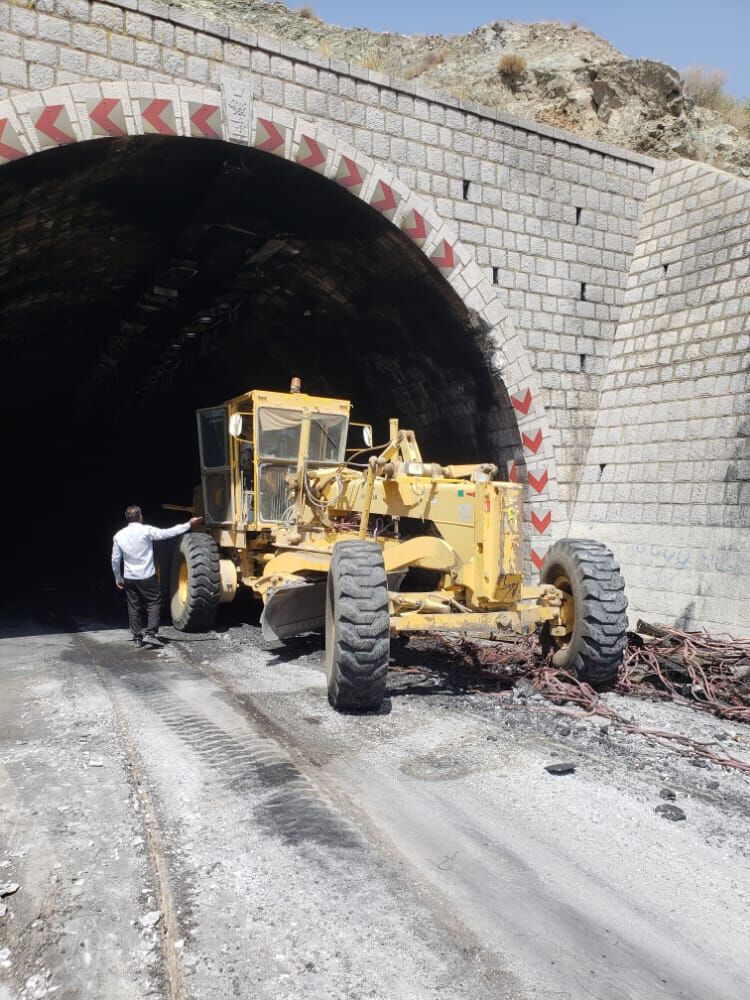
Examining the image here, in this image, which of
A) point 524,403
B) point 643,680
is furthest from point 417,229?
point 643,680

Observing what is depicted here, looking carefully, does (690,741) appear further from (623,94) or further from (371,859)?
(623,94)

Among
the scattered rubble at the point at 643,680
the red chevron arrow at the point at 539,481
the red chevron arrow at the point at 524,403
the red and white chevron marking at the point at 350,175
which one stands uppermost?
the red and white chevron marking at the point at 350,175

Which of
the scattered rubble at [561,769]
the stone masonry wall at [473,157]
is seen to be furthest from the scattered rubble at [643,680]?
the stone masonry wall at [473,157]

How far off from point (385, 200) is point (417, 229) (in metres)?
0.55

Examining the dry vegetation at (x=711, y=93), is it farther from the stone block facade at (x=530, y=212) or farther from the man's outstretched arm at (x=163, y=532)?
the man's outstretched arm at (x=163, y=532)

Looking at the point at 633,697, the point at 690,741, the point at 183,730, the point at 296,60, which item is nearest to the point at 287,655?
the point at 183,730

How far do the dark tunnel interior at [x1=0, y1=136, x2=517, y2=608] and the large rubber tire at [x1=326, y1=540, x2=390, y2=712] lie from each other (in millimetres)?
5703

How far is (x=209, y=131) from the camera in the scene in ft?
28.8

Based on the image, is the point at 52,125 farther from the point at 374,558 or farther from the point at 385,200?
the point at 374,558

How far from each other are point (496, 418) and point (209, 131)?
5293mm

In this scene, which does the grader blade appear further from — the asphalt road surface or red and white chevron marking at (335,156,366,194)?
red and white chevron marking at (335,156,366,194)

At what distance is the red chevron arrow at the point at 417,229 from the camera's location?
10.1 metres

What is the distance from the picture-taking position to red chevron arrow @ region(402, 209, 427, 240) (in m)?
10.1

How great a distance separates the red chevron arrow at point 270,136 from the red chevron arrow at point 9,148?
2645 mm
